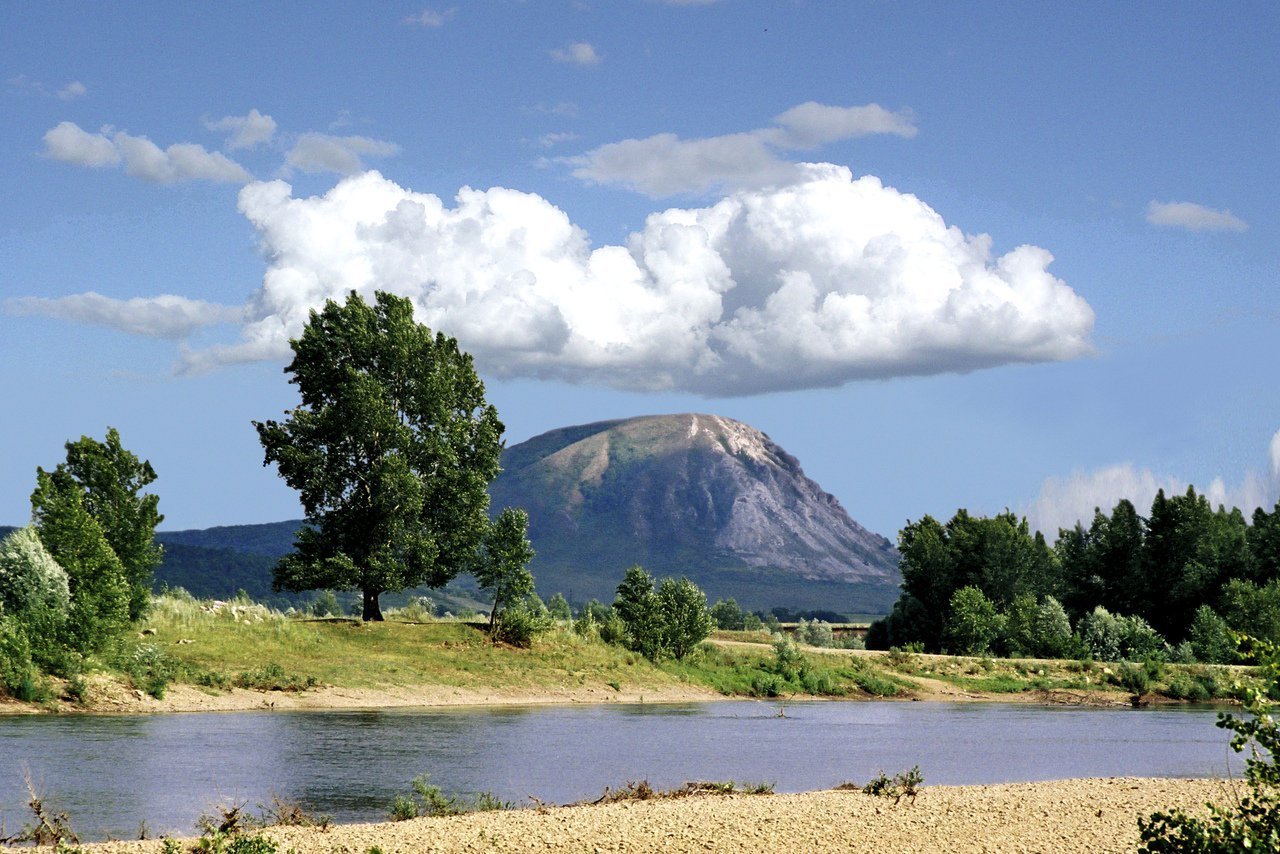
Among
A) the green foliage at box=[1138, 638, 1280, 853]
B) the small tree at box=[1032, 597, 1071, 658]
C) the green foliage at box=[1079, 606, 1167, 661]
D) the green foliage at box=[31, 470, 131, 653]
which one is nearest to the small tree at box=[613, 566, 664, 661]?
the green foliage at box=[31, 470, 131, 653]

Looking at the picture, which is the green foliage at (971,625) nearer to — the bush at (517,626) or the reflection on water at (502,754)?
the reflection on water at (502,754)

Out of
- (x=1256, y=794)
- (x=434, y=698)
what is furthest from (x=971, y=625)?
(x=1256, y=794)

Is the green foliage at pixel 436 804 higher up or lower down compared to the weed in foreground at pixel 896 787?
lower down

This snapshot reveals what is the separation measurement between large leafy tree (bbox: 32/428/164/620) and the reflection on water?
1015 centimetres

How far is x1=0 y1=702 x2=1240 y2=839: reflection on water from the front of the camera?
86.1ft

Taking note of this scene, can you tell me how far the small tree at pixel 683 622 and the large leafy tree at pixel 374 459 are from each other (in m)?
11.3

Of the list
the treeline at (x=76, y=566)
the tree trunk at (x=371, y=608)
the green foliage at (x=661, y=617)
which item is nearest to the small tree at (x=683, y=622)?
the green foliage at (x=661, y=617)

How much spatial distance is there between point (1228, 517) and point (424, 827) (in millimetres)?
114227

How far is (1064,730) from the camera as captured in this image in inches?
2025

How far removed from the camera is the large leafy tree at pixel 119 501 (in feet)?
175

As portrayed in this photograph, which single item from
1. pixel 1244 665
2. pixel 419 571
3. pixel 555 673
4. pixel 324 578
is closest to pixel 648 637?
pixel 555 673

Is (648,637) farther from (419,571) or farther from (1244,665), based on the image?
(1244,665)

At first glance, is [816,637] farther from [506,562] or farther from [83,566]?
[83,566]

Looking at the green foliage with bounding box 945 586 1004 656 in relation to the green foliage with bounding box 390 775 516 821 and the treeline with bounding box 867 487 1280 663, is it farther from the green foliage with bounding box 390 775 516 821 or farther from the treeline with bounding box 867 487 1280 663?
the green foliage with bounding box 390 775 516 821
